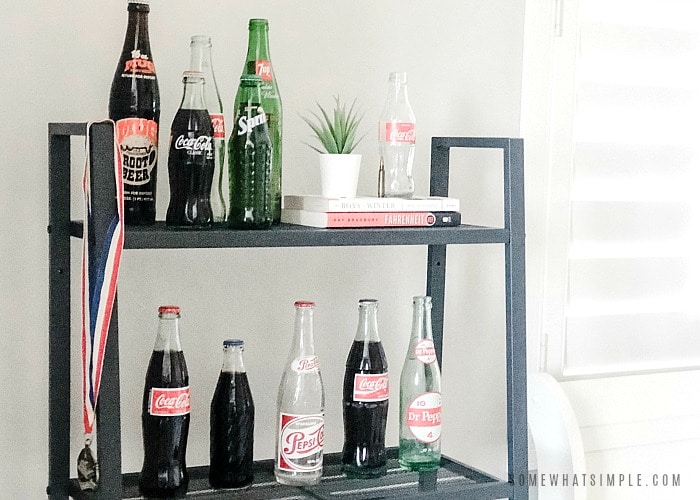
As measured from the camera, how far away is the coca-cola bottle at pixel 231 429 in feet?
4.85

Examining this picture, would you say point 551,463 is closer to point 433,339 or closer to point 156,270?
point 433,339

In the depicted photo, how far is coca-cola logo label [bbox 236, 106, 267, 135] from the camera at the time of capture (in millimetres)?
1395

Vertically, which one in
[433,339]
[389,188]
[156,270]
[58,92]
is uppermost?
[58,92]

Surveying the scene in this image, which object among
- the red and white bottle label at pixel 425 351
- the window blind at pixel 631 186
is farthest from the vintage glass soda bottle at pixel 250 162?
the window blind at pixel 631 186

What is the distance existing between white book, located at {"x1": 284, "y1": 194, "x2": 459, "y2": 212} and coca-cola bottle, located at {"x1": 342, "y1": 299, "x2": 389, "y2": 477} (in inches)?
6.7

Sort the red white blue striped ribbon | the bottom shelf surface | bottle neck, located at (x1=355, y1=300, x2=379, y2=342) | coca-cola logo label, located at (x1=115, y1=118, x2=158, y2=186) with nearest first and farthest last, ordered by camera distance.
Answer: the red white blue striped ribbon → coca-cola logo label, located at (x1=115, y1=118, x2=158, y2=186) → the bottom shelf surface → bottle neck, located at (x1=355, y1=300, x2=379, y2=342)

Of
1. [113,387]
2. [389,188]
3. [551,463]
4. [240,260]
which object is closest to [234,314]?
[240,260]

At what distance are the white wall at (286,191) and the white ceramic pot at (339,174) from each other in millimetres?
200

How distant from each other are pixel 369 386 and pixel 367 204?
0.97ft

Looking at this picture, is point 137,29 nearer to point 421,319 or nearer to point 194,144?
point 194,144

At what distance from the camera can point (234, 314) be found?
1.67 metres

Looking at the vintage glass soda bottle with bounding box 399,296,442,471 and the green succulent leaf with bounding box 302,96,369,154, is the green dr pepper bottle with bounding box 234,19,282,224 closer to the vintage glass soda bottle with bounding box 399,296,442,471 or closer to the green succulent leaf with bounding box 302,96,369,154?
the green succulent leaf with bounding box 302,96,369,154

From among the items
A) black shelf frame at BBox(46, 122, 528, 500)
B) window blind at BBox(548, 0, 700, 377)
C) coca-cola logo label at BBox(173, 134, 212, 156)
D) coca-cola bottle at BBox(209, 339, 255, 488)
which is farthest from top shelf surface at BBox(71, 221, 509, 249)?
window blind at BBox(548, 0, 700, 377)

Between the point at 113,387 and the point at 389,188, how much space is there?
23.0 inches
